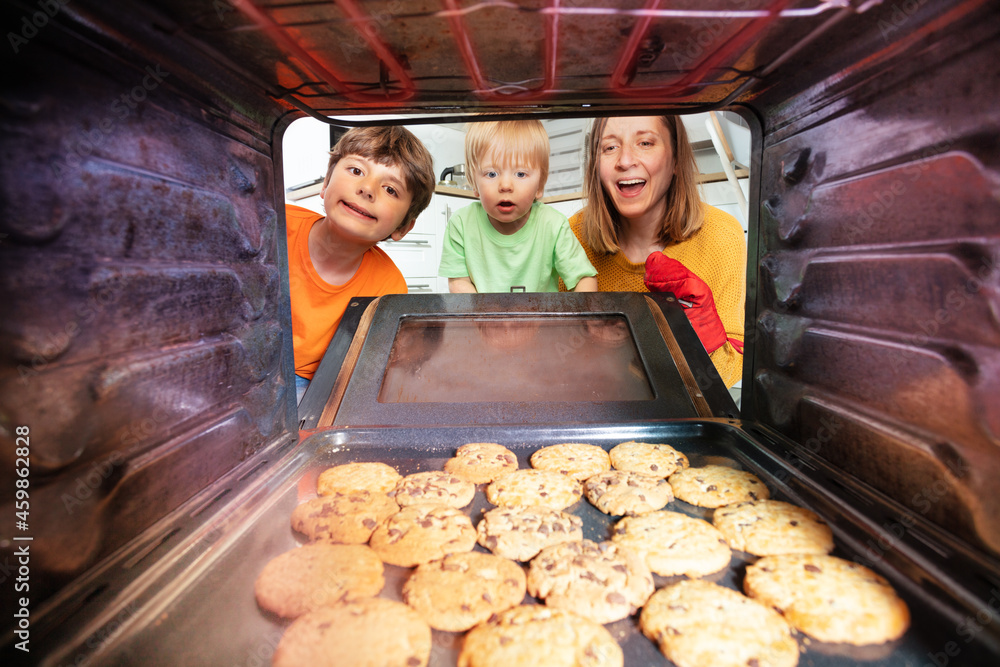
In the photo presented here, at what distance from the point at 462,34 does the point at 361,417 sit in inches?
27.9

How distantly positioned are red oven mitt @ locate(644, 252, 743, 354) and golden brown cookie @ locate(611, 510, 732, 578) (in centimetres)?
78

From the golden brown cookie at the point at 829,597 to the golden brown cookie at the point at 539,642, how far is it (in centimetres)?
22

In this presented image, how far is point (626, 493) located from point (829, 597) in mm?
290

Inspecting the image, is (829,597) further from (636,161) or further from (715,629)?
(636,161)

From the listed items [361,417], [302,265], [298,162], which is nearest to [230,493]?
[361,417]

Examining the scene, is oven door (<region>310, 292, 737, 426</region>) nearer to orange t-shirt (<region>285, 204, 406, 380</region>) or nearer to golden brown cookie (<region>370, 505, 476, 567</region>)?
Result: golden brown cookie (<region>370, 505, 476, 567</region>)

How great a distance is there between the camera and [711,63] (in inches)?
28.8

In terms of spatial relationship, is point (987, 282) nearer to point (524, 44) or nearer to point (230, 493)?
point (524, 44)

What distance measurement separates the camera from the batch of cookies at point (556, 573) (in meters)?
0.52

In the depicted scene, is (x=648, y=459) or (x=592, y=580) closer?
(x=592, y=580)

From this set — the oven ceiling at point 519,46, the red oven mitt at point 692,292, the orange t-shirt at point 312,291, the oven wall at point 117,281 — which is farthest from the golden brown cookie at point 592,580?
the orange t-shirt at point 312,291

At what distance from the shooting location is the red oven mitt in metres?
1.37

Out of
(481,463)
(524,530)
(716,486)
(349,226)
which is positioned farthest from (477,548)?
(349,226)

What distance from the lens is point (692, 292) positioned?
4.47 feet
